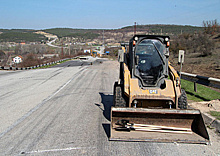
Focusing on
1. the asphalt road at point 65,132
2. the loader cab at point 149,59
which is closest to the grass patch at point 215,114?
the asphalt road at point 65,132

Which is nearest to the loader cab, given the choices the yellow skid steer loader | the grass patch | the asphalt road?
the yellow skid steer loader

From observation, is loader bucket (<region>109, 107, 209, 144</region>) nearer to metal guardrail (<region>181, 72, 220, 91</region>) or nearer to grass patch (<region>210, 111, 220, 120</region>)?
grass patch (<region>210, 111, 220, 120</region>)

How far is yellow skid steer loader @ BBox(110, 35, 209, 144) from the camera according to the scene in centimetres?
614

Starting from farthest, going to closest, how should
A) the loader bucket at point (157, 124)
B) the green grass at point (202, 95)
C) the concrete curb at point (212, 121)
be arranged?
the green grass at point (202, 95) → the concrete curb at point (212, 121) → the loader bucket at point (157, 124)

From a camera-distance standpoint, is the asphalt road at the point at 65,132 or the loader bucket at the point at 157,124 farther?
the loader bucket at the point at 157,124

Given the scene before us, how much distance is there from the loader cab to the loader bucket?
4.59 feet

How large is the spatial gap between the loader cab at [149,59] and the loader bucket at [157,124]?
1.40 meters

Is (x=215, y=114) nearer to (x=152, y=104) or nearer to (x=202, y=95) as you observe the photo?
(x=152, y=104)

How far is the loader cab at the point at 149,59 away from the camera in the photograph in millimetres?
7570

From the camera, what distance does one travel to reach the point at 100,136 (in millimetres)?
6195

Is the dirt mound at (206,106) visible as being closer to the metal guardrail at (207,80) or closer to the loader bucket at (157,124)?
the metal guardrail at (207,80)

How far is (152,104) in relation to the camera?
727 centimetres

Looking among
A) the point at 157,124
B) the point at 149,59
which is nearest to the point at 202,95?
the point at 149,59

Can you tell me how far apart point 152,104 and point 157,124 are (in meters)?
0.89
